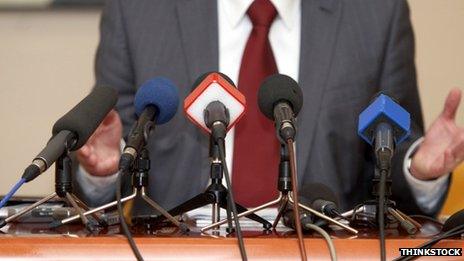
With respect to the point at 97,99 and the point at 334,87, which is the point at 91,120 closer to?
the point at 97,99

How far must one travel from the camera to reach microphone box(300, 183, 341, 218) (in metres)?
0.84

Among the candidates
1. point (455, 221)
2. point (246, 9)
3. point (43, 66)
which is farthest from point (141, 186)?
point (43, 66)

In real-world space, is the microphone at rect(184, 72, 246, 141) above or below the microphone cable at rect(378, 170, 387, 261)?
above

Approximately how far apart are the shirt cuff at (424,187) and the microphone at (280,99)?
0.41 meters

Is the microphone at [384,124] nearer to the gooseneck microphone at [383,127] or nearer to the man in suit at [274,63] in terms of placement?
the gooseneck microphone at [383,127]

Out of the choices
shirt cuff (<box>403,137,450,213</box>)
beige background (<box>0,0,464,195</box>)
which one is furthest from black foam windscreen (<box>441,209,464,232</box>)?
beige background (<box>0,0,464,195</box>)

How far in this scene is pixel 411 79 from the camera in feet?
5.13

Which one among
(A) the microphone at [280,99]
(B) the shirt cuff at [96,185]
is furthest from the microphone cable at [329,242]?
(B) the shirt cuff at [96,185]

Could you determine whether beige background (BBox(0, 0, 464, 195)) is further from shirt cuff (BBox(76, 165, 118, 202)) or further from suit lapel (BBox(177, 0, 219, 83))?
shirt cuff (BBox(76, 165, 118, 202))

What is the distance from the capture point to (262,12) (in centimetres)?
152

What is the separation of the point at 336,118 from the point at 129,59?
452 mm

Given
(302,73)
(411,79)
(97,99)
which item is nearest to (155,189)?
(302,73)

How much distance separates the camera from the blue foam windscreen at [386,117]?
30.9 inches

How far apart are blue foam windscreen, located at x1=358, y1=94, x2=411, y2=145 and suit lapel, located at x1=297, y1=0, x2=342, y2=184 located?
2.13ft
